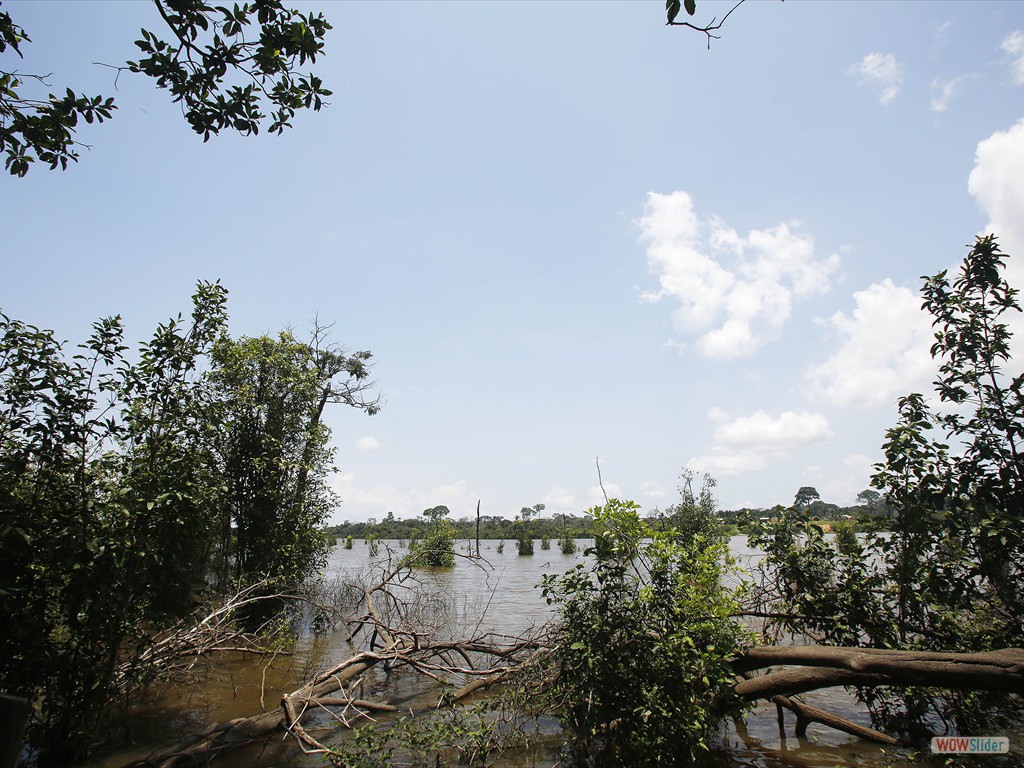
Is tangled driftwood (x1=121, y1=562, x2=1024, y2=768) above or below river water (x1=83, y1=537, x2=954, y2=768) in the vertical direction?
above

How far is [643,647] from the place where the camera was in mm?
5820

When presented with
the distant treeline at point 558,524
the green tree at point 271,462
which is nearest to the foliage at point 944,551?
the distant treeline at point 558,524

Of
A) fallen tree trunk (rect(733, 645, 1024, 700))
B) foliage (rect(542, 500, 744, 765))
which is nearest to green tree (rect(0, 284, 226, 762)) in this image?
foliage (rect(542, 500, 744, 765))

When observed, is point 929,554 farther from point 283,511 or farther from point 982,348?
point 283,511

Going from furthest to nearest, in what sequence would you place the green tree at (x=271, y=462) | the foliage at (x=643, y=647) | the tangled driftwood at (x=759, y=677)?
the green tree at (x=271, y=462)
the foliage at (x=643, y=647)
the tangled driftwood at (x=759, y=677)

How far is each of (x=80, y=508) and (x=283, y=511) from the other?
27.2 ft

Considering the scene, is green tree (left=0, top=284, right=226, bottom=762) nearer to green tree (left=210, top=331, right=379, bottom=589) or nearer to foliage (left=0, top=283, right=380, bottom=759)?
foliage (left=0, top=283, right=380, bottom=759)

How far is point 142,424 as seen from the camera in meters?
6.75

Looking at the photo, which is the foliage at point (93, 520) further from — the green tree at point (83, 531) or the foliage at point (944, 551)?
the foliage at point (944, 551)

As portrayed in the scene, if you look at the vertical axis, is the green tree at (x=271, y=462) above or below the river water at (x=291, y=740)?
above

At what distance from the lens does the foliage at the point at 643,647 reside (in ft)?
17.9

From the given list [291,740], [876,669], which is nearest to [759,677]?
[876,669]

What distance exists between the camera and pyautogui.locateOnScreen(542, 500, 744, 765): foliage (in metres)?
5.44

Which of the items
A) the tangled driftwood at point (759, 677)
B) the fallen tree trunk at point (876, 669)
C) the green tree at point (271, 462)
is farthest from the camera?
the green tree at point (271, 462)
